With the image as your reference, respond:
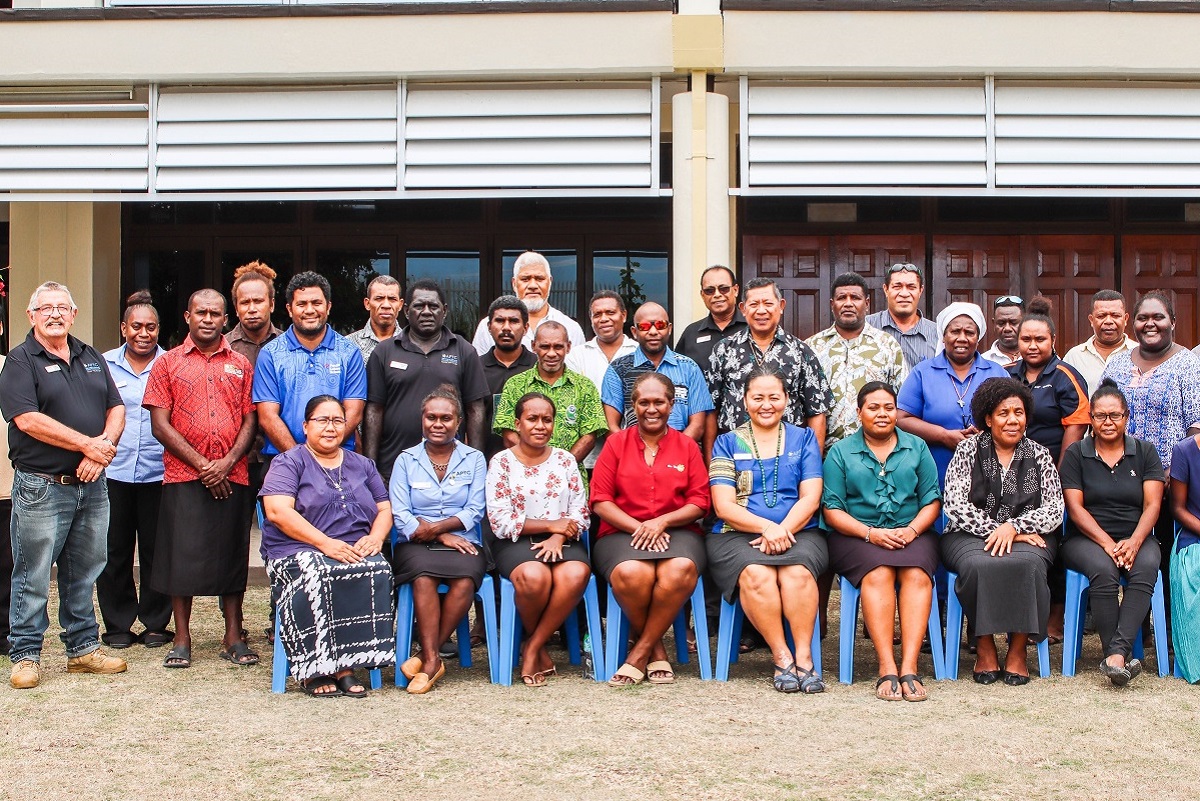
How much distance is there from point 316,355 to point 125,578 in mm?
1623

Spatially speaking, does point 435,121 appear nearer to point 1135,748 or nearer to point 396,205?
point 396,205

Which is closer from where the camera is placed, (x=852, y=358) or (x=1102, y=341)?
(x=852, y=358)

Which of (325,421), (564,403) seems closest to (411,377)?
(325,421)

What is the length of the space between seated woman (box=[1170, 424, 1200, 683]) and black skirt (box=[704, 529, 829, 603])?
1.62m

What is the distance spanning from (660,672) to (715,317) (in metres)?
1.99

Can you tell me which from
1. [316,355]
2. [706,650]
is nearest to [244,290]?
[316,355]

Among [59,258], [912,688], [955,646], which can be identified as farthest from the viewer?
[59,258]

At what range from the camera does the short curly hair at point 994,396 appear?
5.90 meters

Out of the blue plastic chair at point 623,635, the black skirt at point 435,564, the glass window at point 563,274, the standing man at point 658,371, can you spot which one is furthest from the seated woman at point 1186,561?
the glass window at point 563,274

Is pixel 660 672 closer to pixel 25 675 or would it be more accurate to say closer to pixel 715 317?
pixel 715 317

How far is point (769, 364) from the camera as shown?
621 cm

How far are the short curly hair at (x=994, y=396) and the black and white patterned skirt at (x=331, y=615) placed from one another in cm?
291

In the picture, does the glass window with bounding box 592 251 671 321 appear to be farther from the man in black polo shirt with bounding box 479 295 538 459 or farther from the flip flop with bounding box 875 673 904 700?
the flip flop with bounding box 875 673 904 700

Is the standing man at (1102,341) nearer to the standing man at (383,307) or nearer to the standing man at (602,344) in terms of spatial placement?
the standing man at (602,344)
